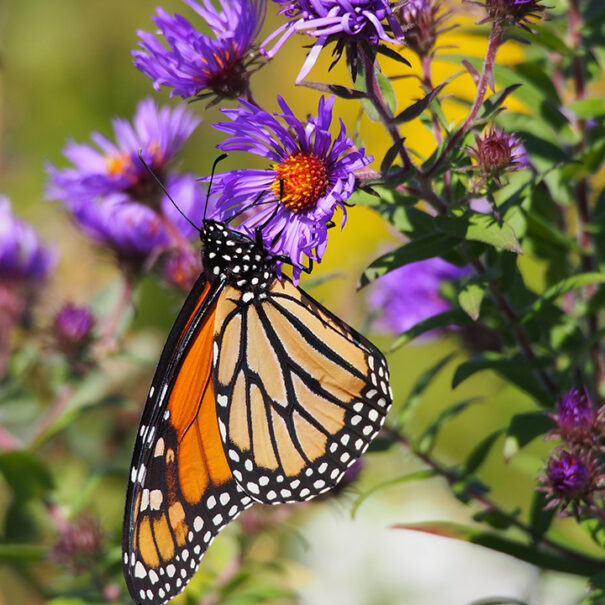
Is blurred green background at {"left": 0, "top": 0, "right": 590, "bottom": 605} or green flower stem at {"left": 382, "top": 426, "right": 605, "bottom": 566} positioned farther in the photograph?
blurred green background at {"left": 0, "top": 0, "right": 590, "bottom": 605}

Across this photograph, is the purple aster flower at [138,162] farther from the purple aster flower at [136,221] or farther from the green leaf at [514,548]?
the green leaf at [514,548]

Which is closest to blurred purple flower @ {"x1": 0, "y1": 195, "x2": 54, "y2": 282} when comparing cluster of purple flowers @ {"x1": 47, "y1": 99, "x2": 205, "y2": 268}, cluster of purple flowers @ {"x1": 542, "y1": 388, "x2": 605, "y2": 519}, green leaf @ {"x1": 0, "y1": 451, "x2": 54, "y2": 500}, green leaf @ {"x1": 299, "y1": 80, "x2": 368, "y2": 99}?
cluster of purple flowers @ {"x1": 47, "y1": 99, "x2": 205, "y2": 268}

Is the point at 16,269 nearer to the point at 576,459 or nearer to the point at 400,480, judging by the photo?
the point at 400,480

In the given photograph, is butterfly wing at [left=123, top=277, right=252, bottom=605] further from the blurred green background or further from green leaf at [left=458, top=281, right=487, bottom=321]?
green leaf at [left=458, top=281, right=487, bottom=321]

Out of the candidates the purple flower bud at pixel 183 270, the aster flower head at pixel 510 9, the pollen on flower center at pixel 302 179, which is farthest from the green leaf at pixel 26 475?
the aster flower head at pixel 510 9

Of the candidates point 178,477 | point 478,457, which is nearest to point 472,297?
point 478,457
